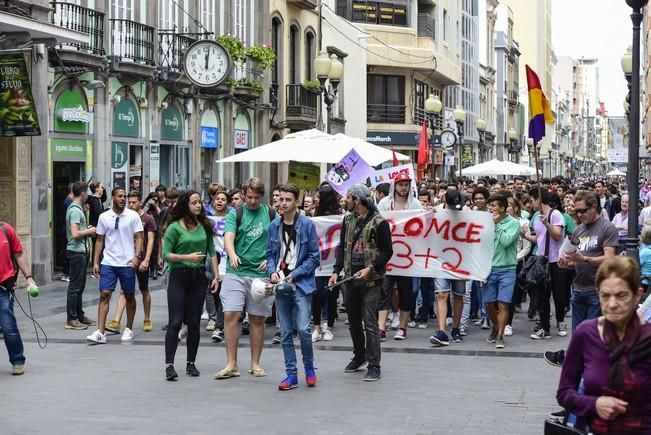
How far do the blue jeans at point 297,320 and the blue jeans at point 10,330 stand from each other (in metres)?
2.53

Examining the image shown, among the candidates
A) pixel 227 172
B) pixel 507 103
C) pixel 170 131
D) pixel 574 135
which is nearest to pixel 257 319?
pixel 170 131

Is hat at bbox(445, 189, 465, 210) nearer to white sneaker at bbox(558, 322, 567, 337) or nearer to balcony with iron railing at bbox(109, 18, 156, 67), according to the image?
white sneaker at bbox(558, 322, 567, 337)

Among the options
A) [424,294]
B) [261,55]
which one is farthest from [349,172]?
[261,55]

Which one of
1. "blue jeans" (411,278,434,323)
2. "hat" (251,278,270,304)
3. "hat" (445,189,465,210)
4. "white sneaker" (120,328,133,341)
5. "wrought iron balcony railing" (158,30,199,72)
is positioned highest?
"wrought iron balcony railing" (158,30,199,72)

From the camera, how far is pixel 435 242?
14.9 metres

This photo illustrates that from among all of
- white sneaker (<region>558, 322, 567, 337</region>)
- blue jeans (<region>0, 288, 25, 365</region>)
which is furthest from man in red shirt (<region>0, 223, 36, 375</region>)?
white sneaker (<region>558, 322, 567, 337</region>)

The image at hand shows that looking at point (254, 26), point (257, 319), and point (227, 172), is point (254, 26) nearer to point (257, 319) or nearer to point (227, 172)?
point (227, 172)

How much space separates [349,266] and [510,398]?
2110mm

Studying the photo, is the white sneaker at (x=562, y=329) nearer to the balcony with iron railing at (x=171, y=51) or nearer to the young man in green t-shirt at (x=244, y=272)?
the young man in green t-shirt at (x=244, y=272)

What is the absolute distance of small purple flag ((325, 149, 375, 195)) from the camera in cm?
1767

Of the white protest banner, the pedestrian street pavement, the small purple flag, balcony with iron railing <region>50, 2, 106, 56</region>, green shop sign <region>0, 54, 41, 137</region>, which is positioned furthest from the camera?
balcony with iron railing <region>50, 2, 106, 56</region>

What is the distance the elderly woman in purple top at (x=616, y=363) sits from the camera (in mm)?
4980

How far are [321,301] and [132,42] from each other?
43.8 ft

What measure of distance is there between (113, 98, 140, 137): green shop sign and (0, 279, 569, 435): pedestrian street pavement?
12.0m
